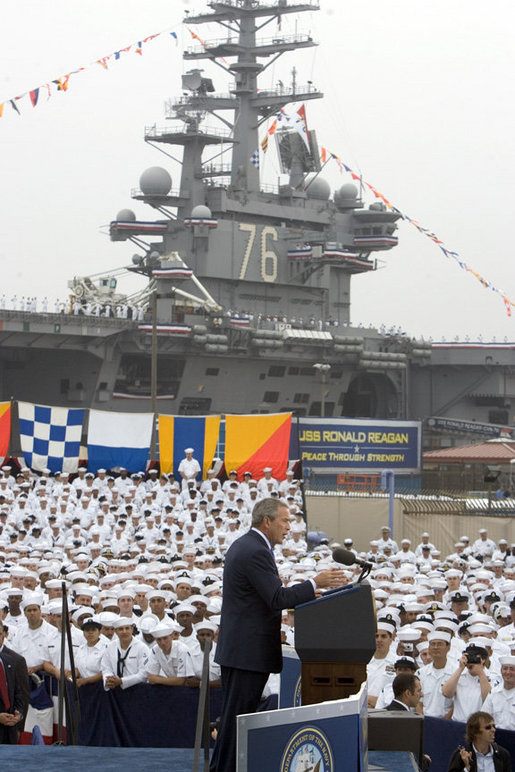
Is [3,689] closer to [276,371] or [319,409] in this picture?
[276,371]

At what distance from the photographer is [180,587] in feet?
40.9

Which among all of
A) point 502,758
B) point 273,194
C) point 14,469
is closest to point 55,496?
point 14,469

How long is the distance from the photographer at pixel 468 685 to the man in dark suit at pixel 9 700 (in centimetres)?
307

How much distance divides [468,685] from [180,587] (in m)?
4.43

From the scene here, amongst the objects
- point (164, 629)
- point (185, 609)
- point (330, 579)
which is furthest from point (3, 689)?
point (185, 609)

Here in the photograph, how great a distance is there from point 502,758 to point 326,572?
2331mm

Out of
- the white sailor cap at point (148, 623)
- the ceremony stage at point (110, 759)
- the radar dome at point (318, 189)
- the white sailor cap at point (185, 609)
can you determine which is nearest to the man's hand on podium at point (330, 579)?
the ceremony stage at point (110, 759)

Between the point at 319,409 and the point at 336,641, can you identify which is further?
the point at 319,409

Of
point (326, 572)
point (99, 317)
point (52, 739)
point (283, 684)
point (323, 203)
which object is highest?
point (323, 203)

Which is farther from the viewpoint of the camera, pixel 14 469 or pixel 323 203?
pixel 323 203

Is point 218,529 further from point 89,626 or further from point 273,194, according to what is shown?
point 273,194

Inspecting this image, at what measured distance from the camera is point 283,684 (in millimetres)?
6875

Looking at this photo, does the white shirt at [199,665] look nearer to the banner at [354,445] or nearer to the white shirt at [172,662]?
the white shirt at [172,662]

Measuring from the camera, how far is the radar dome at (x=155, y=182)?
5034cm
